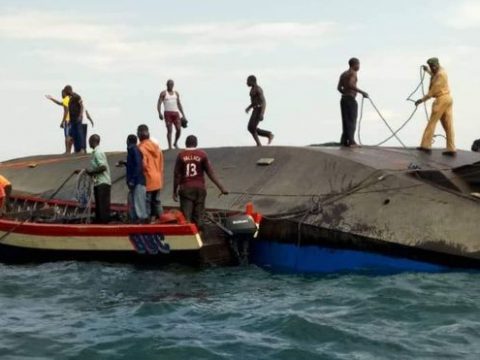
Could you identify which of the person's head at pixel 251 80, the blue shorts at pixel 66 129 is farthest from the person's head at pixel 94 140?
the blue shorts at pixel 66 129

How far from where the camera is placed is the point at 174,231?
1376 centimetres

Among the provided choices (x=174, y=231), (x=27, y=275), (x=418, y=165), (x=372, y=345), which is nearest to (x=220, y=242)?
(x=174, y=231)

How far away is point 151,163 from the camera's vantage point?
15.4m

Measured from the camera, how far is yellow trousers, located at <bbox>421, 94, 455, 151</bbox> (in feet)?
56.5

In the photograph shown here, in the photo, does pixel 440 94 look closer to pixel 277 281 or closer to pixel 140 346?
pixel 277 281

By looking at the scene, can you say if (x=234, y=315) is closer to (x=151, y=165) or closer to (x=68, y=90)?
(x=151, y=165)

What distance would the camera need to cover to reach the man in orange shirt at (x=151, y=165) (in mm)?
15344

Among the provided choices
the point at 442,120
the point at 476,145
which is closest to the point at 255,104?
the point at 442,120

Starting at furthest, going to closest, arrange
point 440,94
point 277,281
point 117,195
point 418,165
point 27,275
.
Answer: point 117,195 < point 440,94 < point 418,165 < point 27,275 < point 277,281

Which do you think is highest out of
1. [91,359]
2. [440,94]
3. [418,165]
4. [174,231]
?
[440,94]

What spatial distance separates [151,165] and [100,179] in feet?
3.21

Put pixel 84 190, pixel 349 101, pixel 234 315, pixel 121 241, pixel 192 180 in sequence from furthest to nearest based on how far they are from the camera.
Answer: pixel 349 101
pixel 84 190
pixel 192 180
pixel 121 241
pixel 234 315

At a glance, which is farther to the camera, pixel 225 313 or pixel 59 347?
pixel 225 313

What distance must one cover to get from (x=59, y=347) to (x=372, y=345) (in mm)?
3457
